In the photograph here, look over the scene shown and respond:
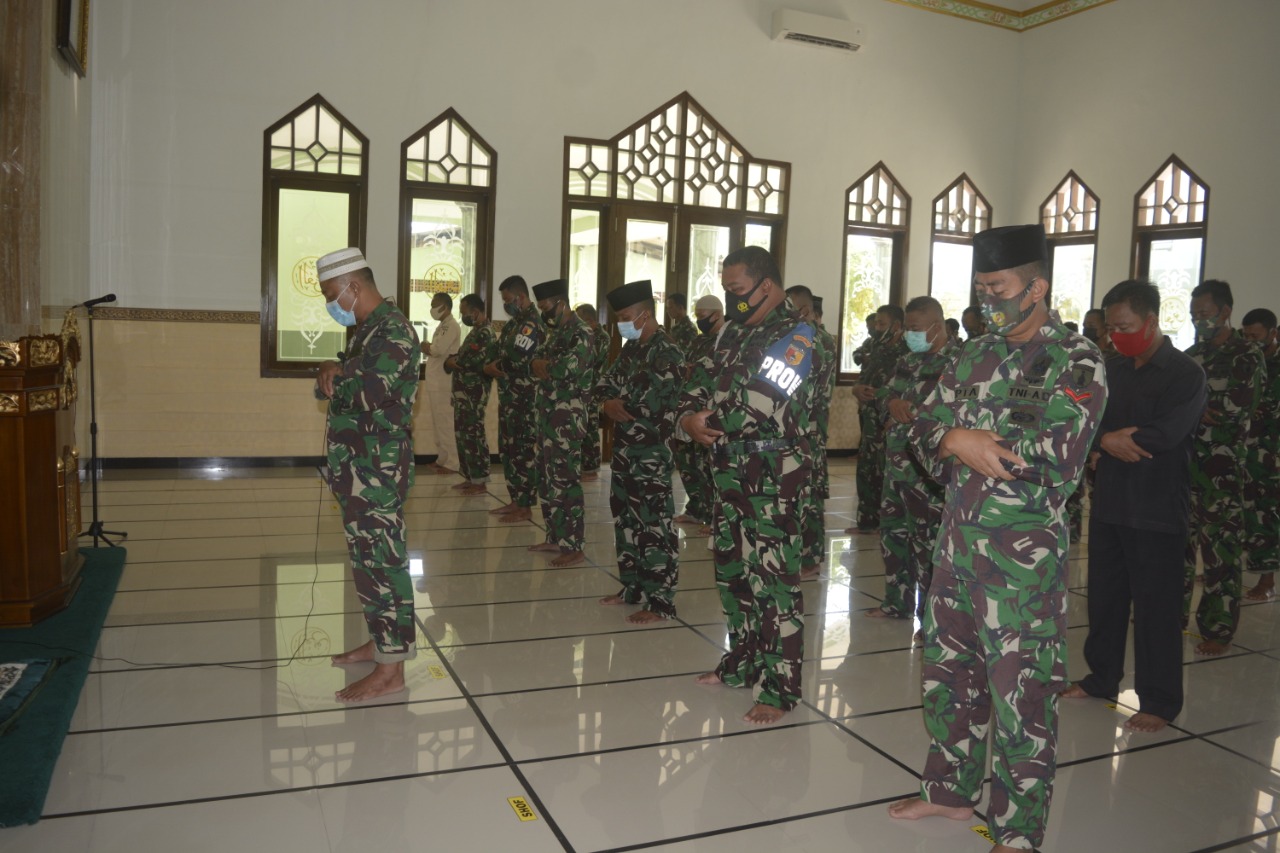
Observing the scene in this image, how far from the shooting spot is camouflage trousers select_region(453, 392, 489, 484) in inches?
307

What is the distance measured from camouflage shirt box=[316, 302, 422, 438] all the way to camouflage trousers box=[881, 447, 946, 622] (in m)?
2.19

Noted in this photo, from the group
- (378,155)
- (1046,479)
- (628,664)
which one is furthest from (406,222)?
(1046,479)

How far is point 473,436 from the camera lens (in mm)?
7809

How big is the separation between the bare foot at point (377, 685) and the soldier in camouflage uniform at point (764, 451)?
49.6 inches

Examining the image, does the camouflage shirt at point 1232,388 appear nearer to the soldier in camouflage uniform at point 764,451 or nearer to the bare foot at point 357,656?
the soldier in camouflage uniform at point 764,451

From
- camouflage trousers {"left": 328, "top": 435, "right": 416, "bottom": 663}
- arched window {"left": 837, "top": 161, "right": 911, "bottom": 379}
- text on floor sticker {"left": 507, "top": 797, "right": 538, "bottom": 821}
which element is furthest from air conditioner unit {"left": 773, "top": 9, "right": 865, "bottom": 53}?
text on floor sticker {"left": 507, "top": 797, "right": 538, "bottom": 821}

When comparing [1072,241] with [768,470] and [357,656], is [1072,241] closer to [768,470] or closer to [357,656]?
[768,470]

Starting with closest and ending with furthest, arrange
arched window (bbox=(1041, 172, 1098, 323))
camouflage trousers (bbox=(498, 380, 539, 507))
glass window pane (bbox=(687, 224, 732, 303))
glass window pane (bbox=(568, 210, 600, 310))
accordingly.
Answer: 1. camouflage trousers (bbox=(498, 380, 539, 507))
2. glass window pane (bbox=(568, 210, 600, 310))
3. glass window pane (bbox=(687, 224, 732, 303))
4. arched window (bbox=(1041, 172, 1098, 323))

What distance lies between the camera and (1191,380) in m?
3.23

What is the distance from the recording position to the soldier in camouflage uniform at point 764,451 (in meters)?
3.16

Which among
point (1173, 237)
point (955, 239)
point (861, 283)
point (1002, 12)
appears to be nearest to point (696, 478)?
point (861, 283)

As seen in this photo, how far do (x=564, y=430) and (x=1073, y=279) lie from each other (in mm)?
7457

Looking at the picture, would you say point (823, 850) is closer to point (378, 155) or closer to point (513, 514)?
point (513, 514)

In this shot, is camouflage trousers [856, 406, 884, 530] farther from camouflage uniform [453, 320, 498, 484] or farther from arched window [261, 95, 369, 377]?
arched window [261, 95, 369, 377]
